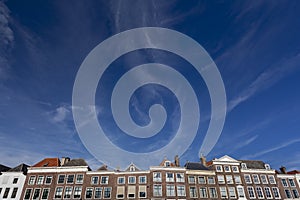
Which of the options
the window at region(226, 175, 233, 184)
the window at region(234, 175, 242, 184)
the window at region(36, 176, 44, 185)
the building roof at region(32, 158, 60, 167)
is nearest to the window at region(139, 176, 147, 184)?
the window at region(226, 175, 233, 184)

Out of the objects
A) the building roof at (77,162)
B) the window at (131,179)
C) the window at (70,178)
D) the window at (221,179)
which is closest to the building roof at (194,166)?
the window at (221,179)

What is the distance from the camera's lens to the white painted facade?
43475 millimetres

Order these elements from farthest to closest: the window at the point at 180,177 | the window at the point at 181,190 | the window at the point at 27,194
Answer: the window at the point at 180,177, the window at the point at 181,190, the window at the point at 27,194

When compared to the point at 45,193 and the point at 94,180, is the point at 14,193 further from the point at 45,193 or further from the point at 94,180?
the point at 94,180

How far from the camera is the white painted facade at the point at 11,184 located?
43.5 metres

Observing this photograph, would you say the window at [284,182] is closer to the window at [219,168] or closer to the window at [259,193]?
the window at [259,193]

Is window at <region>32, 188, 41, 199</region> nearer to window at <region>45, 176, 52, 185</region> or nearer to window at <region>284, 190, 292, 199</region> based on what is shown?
window at <region>45, 176, 52, 185</region>

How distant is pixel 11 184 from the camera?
4478 cm

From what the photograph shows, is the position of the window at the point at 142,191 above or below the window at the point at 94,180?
below

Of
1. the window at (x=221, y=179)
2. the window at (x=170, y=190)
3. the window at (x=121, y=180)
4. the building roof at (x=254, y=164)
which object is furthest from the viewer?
the building roof at (x=254, y=164)

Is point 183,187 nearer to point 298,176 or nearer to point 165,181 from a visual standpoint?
point 165,181

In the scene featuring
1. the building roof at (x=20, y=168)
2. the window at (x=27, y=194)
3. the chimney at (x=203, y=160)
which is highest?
the chimney at (x=203, y=160)

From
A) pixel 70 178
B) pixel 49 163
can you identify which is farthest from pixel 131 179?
pixel 49 163

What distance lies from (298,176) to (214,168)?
23.4 meters
